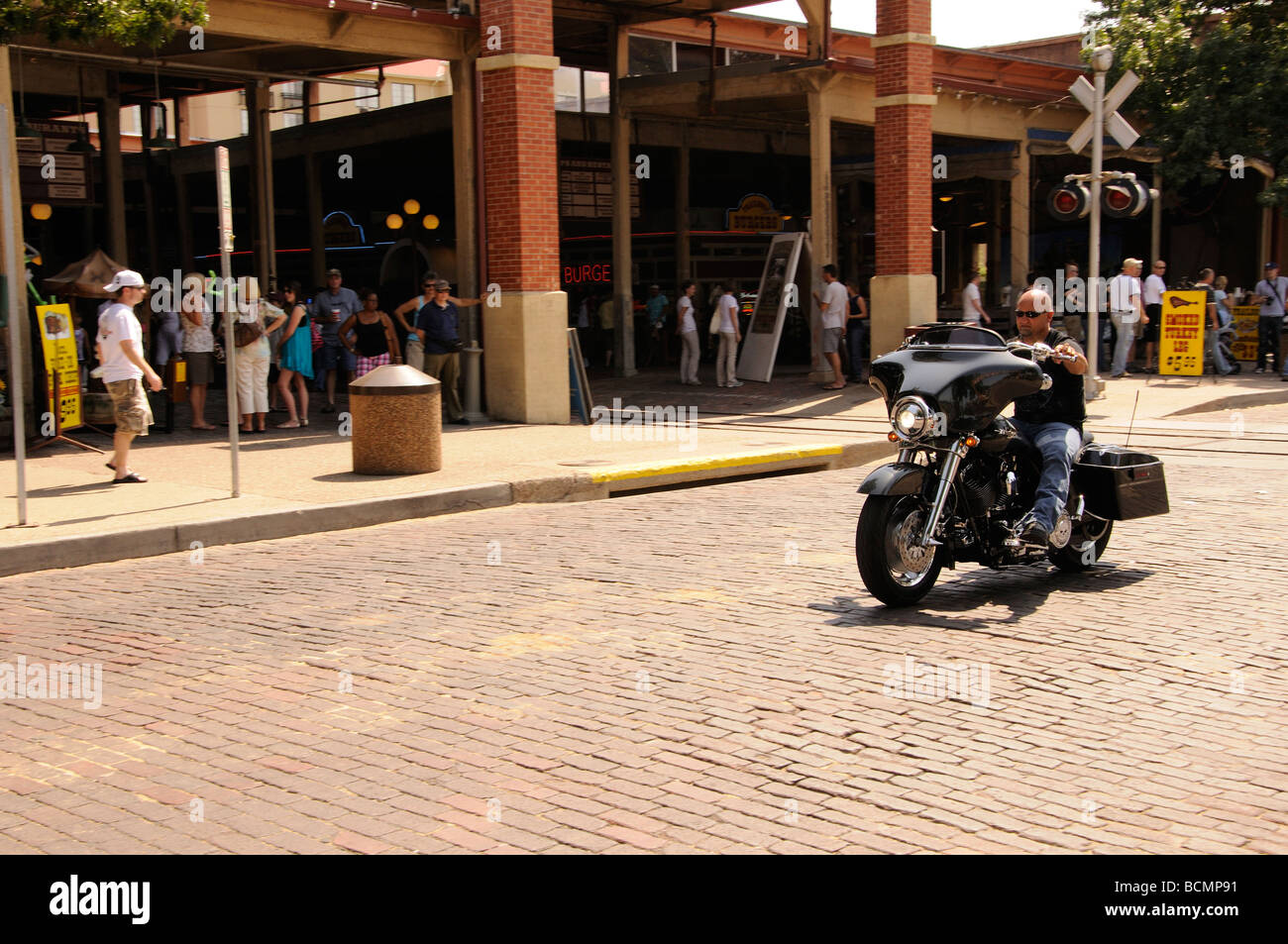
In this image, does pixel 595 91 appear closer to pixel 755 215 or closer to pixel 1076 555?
pixel 755 215

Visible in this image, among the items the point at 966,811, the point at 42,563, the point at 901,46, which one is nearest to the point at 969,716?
the point at 966,811

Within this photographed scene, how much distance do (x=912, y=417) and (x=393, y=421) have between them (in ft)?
20.0

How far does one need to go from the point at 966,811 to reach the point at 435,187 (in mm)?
29079

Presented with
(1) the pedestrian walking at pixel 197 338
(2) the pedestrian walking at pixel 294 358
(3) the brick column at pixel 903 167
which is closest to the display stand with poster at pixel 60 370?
(1) the pedestrian walking at pixel 197 338

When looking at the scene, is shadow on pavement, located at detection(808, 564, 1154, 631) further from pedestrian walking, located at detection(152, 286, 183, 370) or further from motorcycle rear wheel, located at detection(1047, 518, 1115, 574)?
pedestrian walking, located at detection(152, 286, 183, 370)

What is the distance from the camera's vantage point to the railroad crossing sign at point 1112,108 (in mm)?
16375

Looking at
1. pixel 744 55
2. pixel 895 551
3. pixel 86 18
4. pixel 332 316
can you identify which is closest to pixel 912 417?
pixel 895 551

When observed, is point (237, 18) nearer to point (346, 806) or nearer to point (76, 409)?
point (76, 409)

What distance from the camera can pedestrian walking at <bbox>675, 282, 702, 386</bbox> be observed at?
73.5ft

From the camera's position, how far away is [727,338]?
21.9 metres

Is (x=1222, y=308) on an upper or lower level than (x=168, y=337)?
upper

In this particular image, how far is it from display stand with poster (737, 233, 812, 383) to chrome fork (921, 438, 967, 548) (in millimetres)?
15163

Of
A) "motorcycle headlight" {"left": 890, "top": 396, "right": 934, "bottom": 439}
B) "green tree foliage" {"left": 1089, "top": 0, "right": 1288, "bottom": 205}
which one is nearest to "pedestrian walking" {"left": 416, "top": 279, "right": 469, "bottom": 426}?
"motorcycle headlight" {"left": 890, "top": 396, "right": 934, "bottom": 439}

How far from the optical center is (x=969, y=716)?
5289 millimetres
